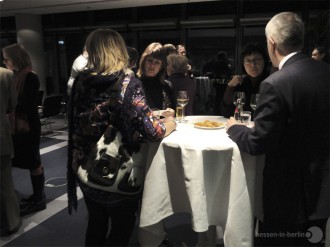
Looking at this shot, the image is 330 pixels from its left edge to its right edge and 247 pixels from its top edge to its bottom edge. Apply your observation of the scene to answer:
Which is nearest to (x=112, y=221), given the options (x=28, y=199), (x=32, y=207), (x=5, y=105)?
(x=5, y=105)

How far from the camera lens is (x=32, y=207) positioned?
2865 mm

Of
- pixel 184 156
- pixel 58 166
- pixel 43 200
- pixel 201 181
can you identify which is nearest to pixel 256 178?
pixel 201 181

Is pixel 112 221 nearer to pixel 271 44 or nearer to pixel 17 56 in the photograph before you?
pixel 271 44

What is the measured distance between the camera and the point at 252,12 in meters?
6.79

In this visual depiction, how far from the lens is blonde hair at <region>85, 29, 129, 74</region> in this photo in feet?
4.88

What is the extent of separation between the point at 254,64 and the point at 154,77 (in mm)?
892

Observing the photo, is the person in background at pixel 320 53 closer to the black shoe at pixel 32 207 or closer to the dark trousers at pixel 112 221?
the dark trousers at pixel 112 221

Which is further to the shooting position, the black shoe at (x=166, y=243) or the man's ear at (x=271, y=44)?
the black shoe at (x=166, y=243)

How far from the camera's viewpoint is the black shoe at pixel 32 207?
111 inches

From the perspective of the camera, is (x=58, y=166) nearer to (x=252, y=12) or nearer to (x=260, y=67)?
(x=260, y=67)

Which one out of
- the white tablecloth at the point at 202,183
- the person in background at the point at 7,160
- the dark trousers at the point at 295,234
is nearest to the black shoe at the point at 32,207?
the person in background at the point at 7,160

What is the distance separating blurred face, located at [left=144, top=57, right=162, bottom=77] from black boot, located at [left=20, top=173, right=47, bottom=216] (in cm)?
140

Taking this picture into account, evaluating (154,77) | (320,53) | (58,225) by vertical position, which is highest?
(320,53)

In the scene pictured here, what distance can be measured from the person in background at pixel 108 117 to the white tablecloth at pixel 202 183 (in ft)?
0.40
